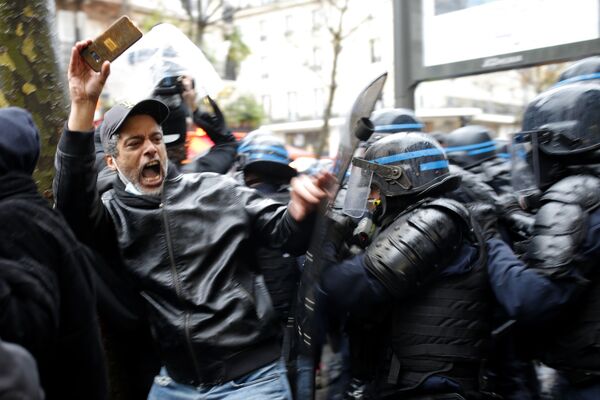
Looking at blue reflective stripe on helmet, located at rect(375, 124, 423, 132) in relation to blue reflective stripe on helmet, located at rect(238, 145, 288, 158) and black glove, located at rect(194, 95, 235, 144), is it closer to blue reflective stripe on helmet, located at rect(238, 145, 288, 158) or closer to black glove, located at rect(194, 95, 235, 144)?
blue reflective stripe on helmet, located at rect(238, 145, 288, 158)

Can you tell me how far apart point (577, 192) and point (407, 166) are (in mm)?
715

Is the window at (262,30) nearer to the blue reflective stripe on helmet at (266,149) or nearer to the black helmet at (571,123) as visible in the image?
the blue reflective stripe on helmet at (266,149)

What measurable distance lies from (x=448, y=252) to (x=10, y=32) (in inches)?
81.6

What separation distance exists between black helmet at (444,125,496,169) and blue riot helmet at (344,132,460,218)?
195cm

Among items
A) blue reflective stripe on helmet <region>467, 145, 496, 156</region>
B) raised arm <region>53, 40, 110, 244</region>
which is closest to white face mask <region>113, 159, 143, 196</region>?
raised arm <region>53, 40, 110, 244</region>

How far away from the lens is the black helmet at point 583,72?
132 inches

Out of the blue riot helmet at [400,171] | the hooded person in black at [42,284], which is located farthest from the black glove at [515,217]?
the hooded person in black at [42,284]

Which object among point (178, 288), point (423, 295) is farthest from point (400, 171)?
point (178, 288)

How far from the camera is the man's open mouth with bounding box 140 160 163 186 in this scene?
9.32 ft

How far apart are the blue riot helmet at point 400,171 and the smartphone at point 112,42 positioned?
3.71ft

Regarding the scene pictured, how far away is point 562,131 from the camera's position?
2955mm

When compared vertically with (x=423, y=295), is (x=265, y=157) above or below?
above

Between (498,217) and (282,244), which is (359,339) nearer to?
(282,244)

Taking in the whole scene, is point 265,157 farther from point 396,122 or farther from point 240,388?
point 240,388
